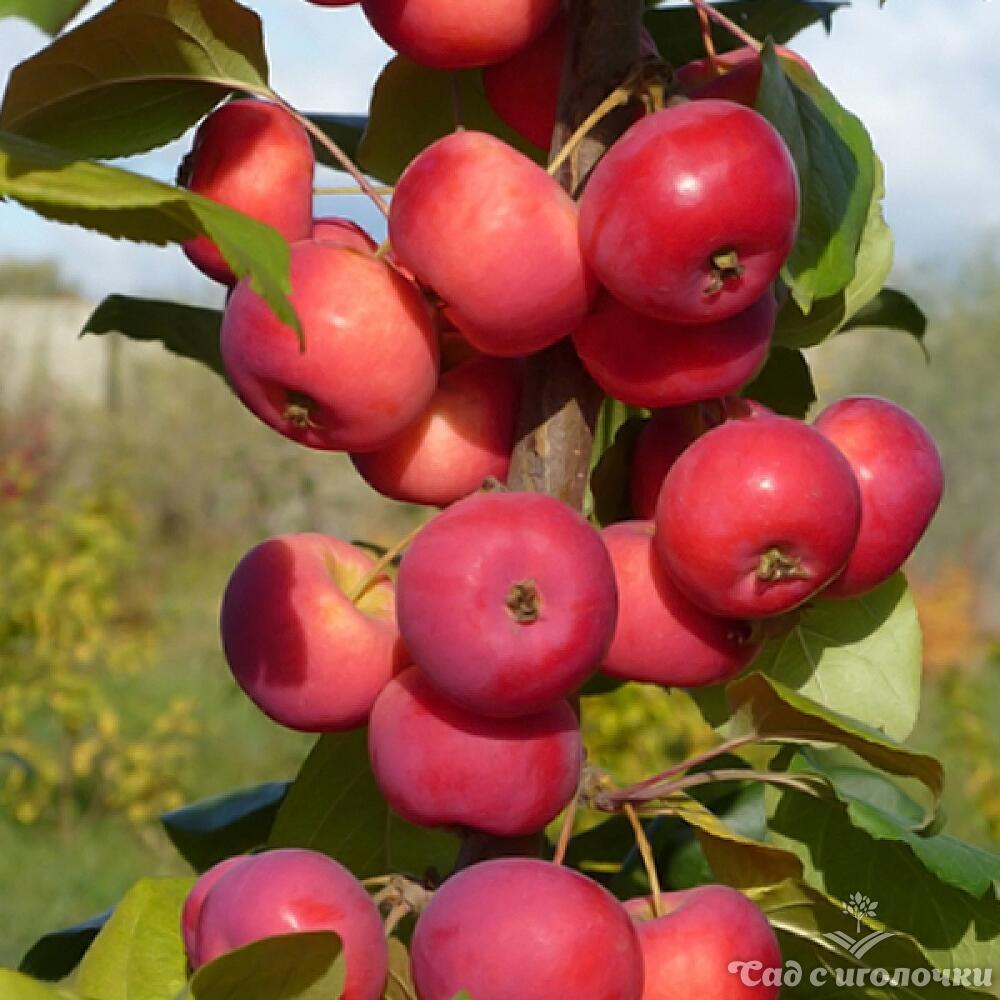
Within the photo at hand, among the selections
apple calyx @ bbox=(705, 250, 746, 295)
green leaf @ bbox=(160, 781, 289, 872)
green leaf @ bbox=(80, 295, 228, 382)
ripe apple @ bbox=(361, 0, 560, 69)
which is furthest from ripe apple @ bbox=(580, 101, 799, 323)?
green leaf @ bbox=(160, 781, 289, 872)

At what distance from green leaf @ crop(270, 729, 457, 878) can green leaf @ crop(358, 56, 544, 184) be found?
0.36 meters

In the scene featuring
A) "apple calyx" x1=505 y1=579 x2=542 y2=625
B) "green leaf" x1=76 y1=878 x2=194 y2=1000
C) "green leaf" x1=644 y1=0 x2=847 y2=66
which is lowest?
"green leaf" x1=76 y1=878 x2=194 y2=1000

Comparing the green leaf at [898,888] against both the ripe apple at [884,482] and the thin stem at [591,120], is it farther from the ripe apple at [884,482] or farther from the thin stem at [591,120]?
the thin stem at [591,120]

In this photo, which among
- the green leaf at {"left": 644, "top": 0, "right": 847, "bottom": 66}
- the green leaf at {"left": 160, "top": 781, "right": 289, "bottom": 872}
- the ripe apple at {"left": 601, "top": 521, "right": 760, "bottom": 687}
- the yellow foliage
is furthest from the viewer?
the yellow foliage

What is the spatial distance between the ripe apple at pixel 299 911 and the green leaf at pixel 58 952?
368mm

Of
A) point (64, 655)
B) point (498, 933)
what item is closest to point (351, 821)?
point (498, 933)

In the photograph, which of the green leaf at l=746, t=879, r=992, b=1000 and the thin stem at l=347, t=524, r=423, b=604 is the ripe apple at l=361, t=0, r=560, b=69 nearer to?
the thin stem at l=347, t=524, r=423, b=604

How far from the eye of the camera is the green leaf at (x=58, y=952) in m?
0.95

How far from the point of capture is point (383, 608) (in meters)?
0.75

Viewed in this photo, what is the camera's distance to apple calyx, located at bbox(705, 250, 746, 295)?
618 mm

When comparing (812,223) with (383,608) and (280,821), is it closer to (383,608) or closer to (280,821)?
(383,608)

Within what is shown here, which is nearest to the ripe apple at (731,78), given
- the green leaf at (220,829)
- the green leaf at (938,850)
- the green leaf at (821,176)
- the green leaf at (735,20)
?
the green leaf at (821,176)

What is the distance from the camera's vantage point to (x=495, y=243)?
2.08 feet

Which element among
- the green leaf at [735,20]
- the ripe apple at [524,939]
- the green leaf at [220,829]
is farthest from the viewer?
the green leaf at [220,829]
